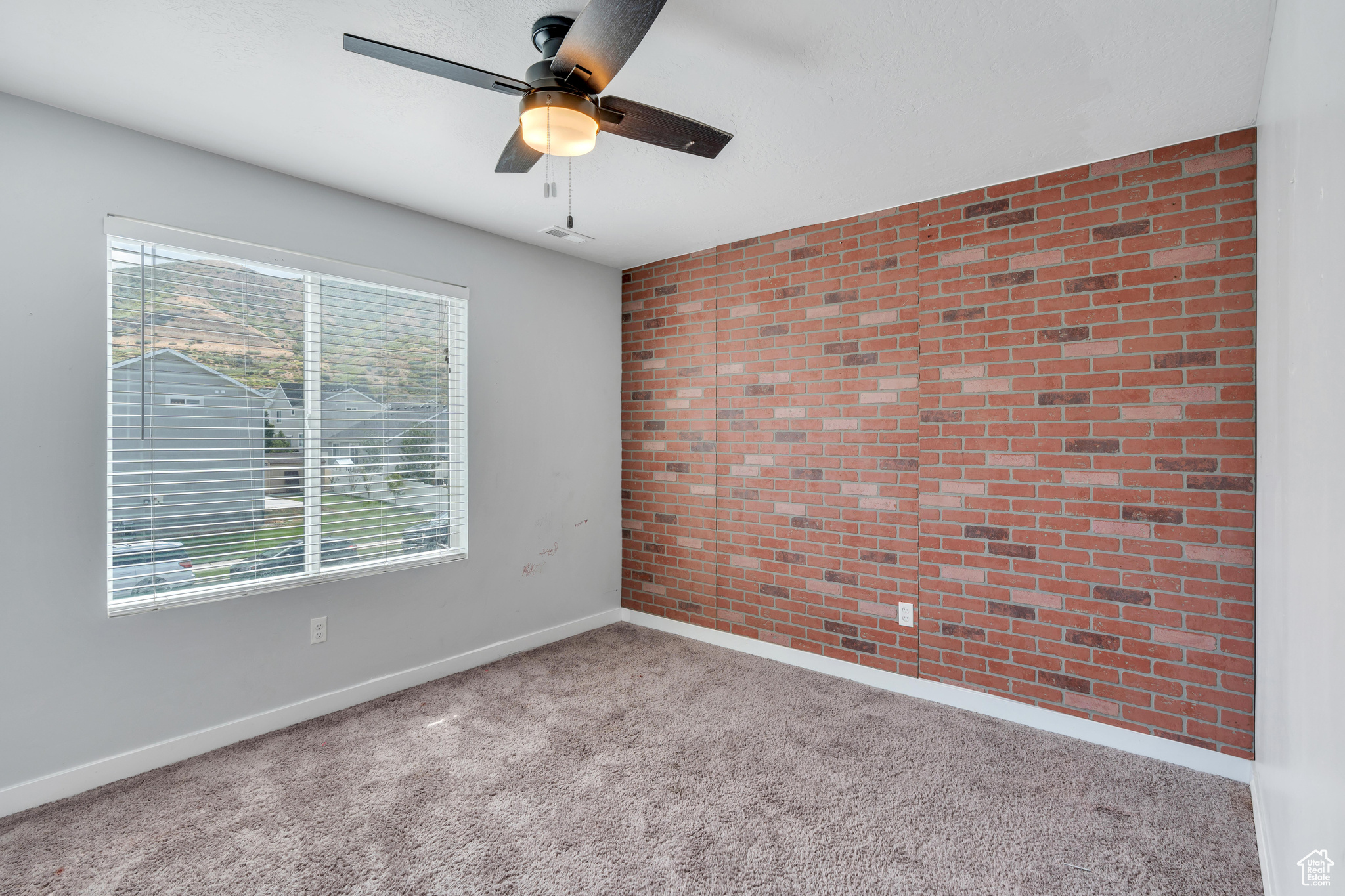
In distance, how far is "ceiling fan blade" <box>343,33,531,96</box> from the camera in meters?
1.48

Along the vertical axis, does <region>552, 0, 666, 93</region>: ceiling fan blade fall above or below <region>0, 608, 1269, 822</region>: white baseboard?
above

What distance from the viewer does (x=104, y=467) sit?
2.30 meters

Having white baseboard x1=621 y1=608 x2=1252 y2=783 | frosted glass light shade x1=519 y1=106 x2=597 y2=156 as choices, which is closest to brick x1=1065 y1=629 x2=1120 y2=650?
white baseboard x1=621 y1=608 x2=1252 y2=783

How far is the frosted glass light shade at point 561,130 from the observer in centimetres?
170

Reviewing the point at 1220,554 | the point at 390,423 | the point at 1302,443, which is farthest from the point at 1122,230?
the point at 390,423

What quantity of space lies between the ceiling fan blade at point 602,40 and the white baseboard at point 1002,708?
3.00 metres

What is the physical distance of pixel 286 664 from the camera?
2773 mm

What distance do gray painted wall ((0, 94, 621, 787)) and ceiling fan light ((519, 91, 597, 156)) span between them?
1.01 m

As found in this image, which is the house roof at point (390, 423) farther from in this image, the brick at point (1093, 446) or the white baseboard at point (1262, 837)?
the white baseboard at point (1262, 837)

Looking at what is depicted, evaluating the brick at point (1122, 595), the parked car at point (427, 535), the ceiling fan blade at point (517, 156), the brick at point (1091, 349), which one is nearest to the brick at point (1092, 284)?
the brick at point (1091, 349)

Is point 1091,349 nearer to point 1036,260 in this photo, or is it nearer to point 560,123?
point 1036,260

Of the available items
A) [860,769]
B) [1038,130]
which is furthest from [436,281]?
[860,769]

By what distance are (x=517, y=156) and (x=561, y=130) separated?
0.38 meters

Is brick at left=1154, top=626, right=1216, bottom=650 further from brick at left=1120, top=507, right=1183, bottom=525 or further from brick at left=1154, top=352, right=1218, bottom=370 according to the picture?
brick at left=1154, top=352, right=1218, bottom=370
